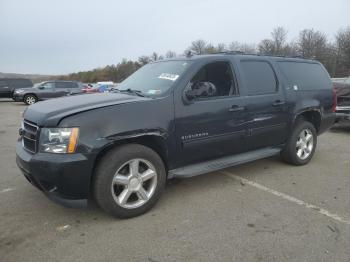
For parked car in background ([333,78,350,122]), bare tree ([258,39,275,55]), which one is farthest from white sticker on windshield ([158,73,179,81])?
bare tree ([258,39,275,55])

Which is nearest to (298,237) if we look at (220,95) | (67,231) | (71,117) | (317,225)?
(317,225)

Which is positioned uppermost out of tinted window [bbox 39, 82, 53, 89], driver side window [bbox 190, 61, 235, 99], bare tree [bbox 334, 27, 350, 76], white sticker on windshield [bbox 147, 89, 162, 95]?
bare tree [bbox 334, 27, 350, 76]

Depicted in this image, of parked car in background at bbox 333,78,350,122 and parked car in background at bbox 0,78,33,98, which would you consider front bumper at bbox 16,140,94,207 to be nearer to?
parked car in background at bbox 333,78,350,122

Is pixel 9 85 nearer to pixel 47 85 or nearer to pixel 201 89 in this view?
pixel 47 85

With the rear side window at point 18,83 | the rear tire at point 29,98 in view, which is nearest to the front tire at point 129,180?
the rear tire at point 29,98

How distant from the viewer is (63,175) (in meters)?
3.33

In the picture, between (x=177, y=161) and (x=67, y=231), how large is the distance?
145 cm

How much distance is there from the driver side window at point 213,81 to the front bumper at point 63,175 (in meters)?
1.63

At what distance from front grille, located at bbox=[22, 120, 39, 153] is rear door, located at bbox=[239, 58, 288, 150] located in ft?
9.00

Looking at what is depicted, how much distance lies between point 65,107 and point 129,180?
1.05 metres

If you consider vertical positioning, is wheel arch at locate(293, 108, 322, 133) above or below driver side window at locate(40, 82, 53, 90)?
below

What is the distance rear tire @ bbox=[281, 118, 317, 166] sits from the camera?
5633 millimetres

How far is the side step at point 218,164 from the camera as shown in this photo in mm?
4166

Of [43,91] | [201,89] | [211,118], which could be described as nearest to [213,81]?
[201,89]
